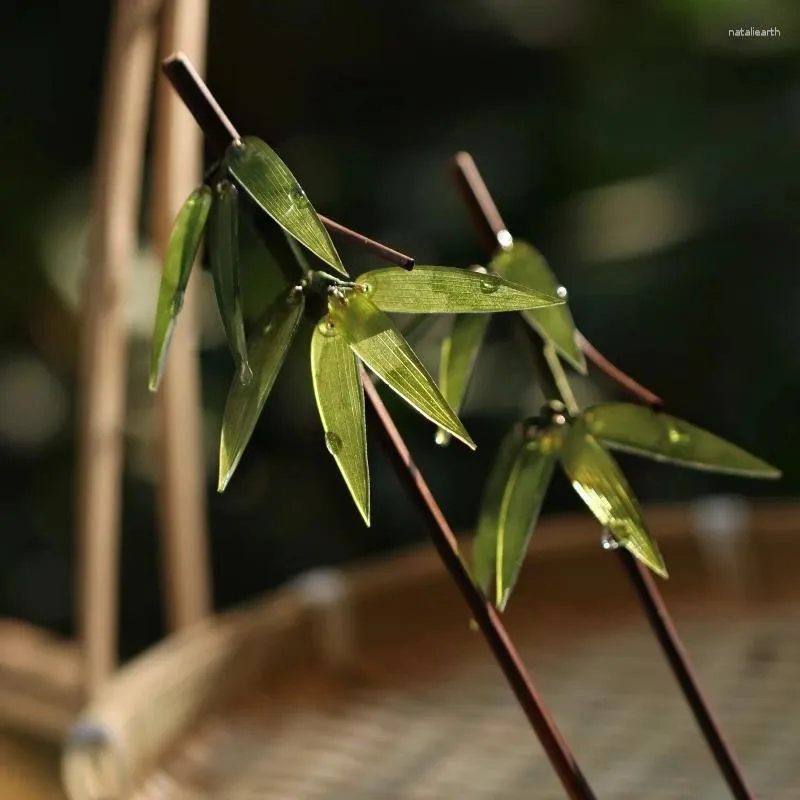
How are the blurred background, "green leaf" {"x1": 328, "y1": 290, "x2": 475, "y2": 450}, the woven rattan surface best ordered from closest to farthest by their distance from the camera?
"green leaf" {"x1": 328, "y1": 290, "x2": 475, "y2": 450}, the woven rattan surface, the blurred background

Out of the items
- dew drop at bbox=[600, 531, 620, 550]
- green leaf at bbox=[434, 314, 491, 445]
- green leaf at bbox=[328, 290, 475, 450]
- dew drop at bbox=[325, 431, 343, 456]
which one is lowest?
dew drop at bbox=[600, 531, 620, 550]

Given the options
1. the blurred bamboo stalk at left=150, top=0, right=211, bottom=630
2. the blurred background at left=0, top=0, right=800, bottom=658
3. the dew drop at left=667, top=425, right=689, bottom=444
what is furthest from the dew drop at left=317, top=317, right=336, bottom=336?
the blurred background at left=0, top=0, right=800, bottom=658

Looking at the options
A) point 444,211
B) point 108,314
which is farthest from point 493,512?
point 444,211

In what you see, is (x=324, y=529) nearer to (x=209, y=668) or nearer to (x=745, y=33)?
(x=209, y=668)

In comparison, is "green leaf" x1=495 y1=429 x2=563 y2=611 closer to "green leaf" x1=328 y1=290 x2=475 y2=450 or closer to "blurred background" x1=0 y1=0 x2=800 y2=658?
"green leaf" x1=328 y1=290 x2=475 y2=450

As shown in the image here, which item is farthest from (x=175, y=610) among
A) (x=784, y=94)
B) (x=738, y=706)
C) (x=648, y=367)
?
(x=784, y=94)

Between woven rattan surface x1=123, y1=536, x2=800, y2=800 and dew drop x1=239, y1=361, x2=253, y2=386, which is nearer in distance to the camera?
dew drop x1=239, y1=361, x2=253, y2=386

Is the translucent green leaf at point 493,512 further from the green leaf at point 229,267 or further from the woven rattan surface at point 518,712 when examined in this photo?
the woven rattan surface at point 518,712

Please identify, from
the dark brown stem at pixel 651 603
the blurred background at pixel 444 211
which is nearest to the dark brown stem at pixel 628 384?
the dark brown stem at pixel 651 603
